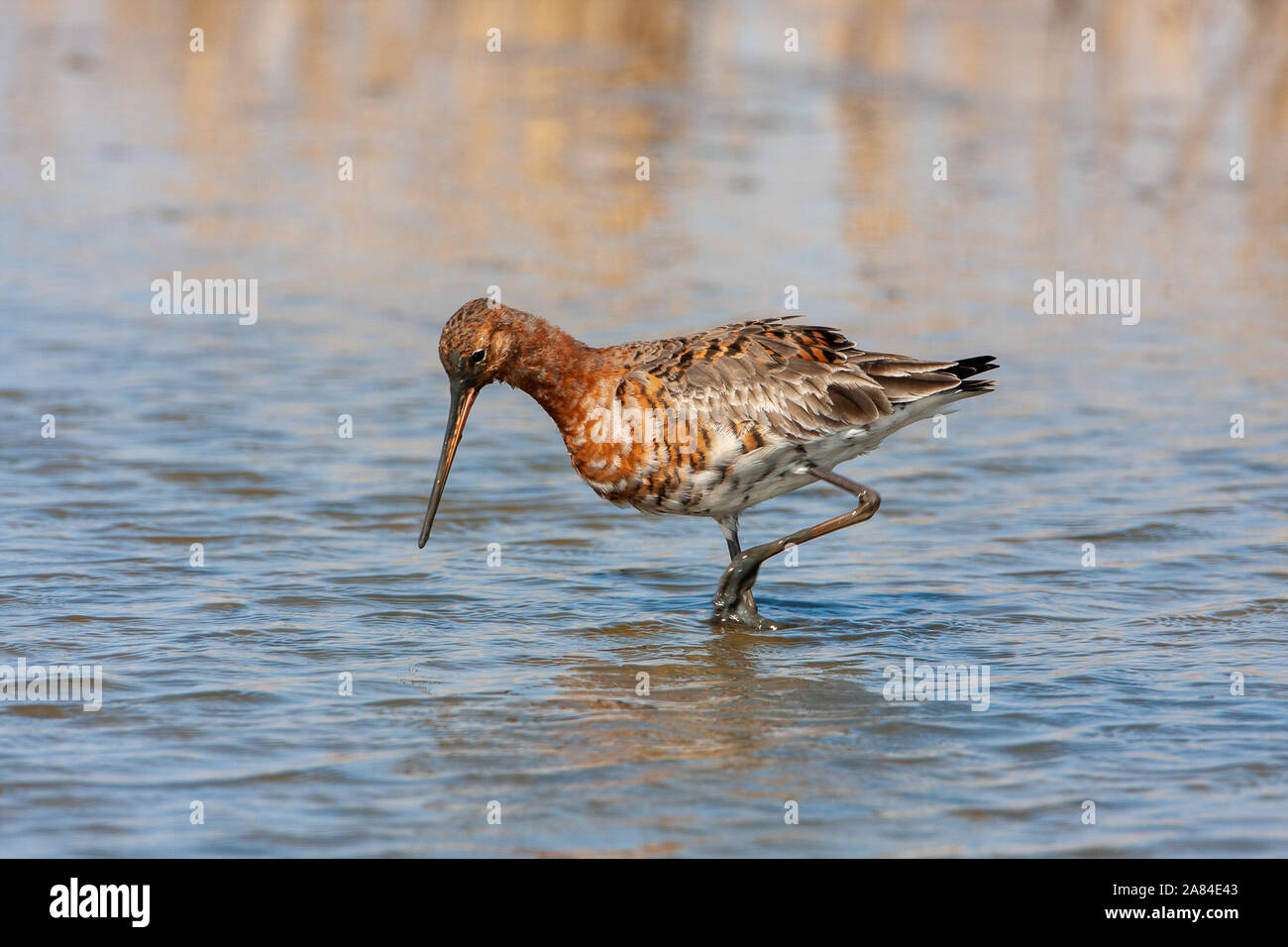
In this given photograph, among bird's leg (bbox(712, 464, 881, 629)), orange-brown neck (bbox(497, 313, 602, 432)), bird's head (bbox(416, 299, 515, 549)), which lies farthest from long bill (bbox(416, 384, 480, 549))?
bird's leg (bbox(712, 464, 881, 629))

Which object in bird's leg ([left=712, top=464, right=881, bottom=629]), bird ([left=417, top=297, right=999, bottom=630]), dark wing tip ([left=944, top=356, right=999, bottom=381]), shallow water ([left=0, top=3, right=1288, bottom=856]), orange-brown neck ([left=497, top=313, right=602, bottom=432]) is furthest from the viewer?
dark wing tip ([left=944, top=356, right=999, bottom=381])

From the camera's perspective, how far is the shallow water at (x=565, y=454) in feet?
20.2

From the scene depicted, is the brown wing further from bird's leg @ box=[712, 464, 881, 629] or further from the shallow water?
the shallow water

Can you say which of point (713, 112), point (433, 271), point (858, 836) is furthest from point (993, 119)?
point (858, 836)

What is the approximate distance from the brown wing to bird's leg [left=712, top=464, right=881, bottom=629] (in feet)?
1.10

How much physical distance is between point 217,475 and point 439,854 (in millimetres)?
4809

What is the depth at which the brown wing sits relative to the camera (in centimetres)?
761

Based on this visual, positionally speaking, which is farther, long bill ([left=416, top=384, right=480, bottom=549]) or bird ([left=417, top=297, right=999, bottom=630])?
long bill ([left=416, top=384, right=480, bottom=549])

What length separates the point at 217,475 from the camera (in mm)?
9891

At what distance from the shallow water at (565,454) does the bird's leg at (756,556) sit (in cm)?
18

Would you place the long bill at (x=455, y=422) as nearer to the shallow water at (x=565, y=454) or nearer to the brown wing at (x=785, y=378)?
the shallow water at (x=565, y=454)

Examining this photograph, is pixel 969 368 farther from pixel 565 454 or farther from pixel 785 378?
pixel 565 454

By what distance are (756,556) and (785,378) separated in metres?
0.78

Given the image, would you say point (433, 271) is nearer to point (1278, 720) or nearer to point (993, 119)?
point (993, 119)
